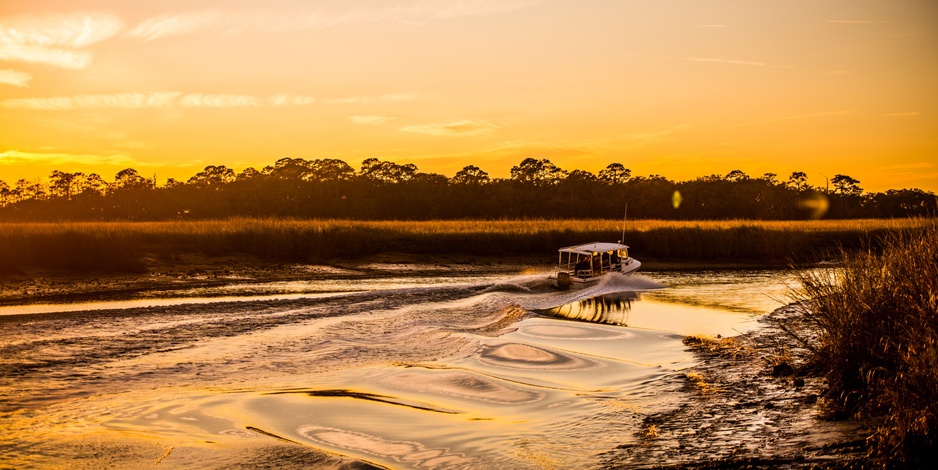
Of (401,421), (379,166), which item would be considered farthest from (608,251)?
(379,166)

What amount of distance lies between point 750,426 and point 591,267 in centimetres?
2299

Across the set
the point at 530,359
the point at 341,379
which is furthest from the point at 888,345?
the point at 341,379

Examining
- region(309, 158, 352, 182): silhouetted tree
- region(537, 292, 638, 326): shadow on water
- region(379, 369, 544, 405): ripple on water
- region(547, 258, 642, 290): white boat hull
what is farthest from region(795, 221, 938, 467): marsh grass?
region(309, 158, 352, 182): silhouetted tree

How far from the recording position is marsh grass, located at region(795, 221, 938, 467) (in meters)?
8.48

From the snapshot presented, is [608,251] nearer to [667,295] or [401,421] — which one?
[667,295]

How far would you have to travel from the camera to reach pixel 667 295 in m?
31.2

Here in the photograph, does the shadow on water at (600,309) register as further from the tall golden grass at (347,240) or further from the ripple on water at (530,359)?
the tall golden grass at (347,240)

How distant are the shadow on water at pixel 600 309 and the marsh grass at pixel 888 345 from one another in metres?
10.7

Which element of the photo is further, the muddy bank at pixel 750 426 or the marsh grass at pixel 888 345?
the muddy bank at pixel 750 426

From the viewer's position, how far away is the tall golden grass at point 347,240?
33.7m

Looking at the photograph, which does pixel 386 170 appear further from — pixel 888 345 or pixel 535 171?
pixel 888 345

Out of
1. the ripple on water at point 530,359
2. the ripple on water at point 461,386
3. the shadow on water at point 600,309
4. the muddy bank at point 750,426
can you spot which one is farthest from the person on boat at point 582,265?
the ripple on water at point 461,386

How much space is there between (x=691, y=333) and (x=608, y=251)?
1416cm

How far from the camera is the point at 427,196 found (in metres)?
106
